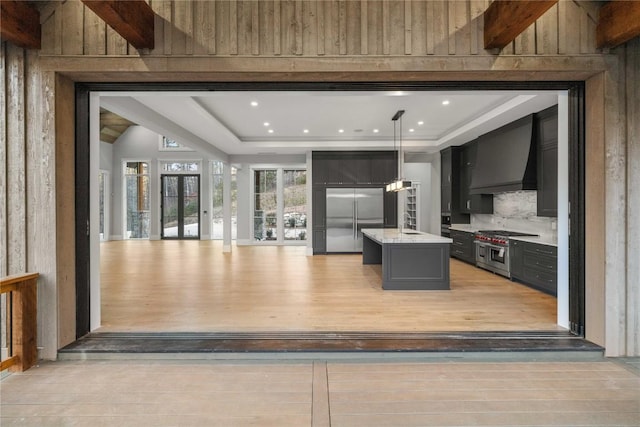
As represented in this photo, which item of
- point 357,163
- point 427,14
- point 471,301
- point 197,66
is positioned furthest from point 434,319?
point 357,163

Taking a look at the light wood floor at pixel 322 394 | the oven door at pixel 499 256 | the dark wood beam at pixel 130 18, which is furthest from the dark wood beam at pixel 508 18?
the oven door at pixel 499 256

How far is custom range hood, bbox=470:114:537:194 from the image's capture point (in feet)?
16.4

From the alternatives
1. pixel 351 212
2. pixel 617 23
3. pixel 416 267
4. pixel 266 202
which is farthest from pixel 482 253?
pixel 266 202

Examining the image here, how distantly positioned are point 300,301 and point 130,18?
3.11 meters

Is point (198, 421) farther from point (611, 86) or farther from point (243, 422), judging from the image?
point (611, 86)

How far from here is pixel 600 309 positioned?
100 inches

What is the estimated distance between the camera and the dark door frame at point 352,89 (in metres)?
2.68

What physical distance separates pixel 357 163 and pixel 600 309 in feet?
19.6

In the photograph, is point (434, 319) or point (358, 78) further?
point (434, 319)

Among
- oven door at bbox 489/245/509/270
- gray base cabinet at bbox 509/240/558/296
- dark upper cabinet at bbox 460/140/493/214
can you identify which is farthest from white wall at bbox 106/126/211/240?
gray base cabinet at bbox 509/240/558/296

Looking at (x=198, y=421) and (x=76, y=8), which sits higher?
(x=76, y=8)

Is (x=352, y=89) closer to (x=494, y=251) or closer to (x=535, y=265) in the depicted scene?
(x=535, y=265)

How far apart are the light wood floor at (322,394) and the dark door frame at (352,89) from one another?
0.61 meters

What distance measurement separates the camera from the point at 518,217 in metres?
5.83
